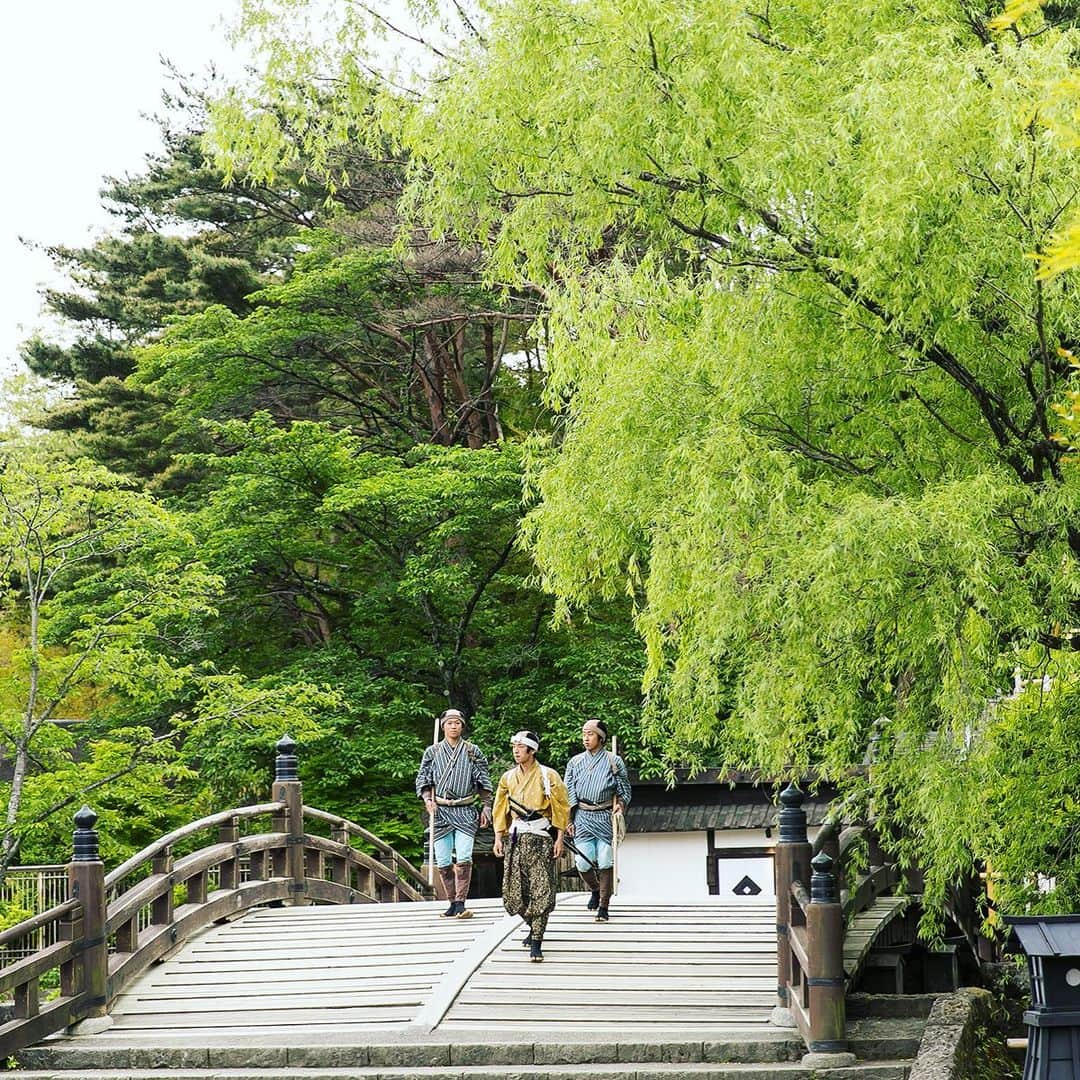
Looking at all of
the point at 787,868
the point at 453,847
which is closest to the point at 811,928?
the point at 787,868

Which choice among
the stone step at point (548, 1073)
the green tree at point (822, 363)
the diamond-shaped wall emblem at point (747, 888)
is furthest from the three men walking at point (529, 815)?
the diamond-shaped wall emblem at point (747, 888)

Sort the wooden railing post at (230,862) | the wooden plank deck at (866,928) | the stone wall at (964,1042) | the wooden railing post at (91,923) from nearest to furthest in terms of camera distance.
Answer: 1. the stone wall at (964,1042)
2. the wooden railing post at (91,923)
3. the wooden plank deck at (866,928)
4. the wooden railing post at (230,862)

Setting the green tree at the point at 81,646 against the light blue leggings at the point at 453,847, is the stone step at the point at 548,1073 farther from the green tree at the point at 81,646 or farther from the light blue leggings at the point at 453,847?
the green tree at the point at 81,646

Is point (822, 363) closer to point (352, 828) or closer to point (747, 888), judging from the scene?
point (352, 828)

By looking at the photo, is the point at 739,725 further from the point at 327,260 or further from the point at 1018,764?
the point at 327,260

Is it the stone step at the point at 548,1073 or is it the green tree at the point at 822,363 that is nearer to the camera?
the green tree at the point at 822,363

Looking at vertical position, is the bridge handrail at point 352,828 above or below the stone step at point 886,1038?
above

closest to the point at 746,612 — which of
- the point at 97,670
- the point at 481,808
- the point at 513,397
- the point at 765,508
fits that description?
the point at 765,508

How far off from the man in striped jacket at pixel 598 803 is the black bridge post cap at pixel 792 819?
8.99ft

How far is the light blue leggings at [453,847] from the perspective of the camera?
43.5 ft

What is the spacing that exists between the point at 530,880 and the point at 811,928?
2720mm

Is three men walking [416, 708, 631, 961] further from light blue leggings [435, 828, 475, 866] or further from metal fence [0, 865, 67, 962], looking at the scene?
metal fence [0, 865, 67, 962]

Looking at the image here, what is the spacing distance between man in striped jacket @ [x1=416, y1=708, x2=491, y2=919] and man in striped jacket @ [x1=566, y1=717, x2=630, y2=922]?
0.89m

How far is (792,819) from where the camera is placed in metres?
10.1
